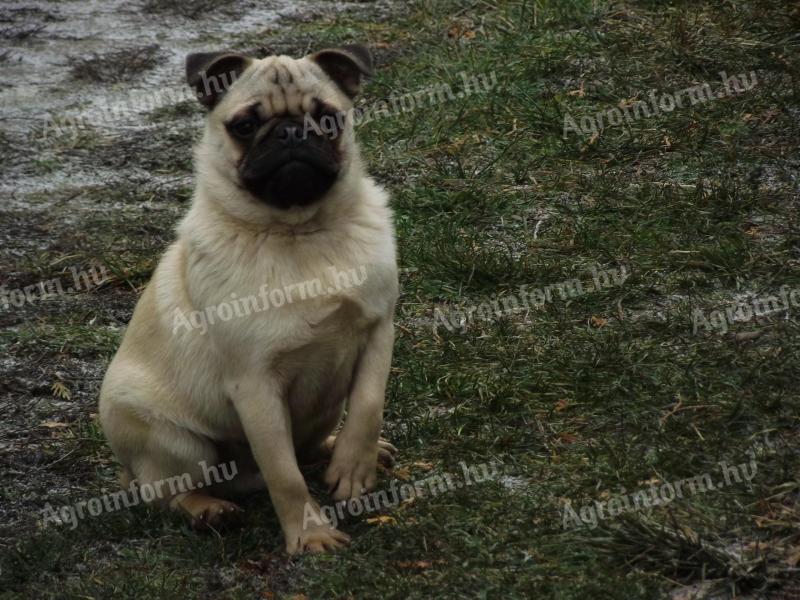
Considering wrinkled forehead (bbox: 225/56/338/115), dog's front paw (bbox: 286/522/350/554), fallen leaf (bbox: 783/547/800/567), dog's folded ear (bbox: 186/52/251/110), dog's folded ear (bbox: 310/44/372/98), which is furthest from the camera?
dog's folded ear (bbox: 310/44/372/98)

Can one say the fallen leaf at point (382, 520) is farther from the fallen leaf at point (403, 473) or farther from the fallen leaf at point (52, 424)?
the fallen leaf at point (52, 424)

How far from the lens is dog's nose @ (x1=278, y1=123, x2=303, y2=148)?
5172mm

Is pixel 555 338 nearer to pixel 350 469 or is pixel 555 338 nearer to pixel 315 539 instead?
pixel 350 469

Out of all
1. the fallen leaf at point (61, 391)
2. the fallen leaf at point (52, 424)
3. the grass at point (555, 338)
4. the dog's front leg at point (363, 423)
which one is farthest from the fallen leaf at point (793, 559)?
the fallen leaf at point (61, 391)

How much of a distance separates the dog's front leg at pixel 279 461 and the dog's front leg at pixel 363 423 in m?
0.24

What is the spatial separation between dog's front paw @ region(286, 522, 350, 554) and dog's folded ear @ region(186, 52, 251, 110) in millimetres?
2003

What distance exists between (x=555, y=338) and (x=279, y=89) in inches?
89.1

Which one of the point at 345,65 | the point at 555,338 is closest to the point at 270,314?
the point at 345,65

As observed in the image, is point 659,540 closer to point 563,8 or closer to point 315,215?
point 315,215

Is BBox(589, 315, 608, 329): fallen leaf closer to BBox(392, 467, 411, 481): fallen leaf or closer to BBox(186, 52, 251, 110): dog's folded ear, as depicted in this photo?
BBox(392, 467, 411, 481): fallen leaf

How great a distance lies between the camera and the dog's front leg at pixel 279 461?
5051 millimetres

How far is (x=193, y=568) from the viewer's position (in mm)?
5172

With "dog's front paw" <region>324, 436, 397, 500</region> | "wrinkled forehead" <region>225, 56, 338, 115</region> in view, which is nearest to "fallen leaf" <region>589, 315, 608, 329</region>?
"dog's front paw" <region>324, 436, 397, 500</region>

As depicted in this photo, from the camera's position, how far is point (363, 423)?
523 centimetres
